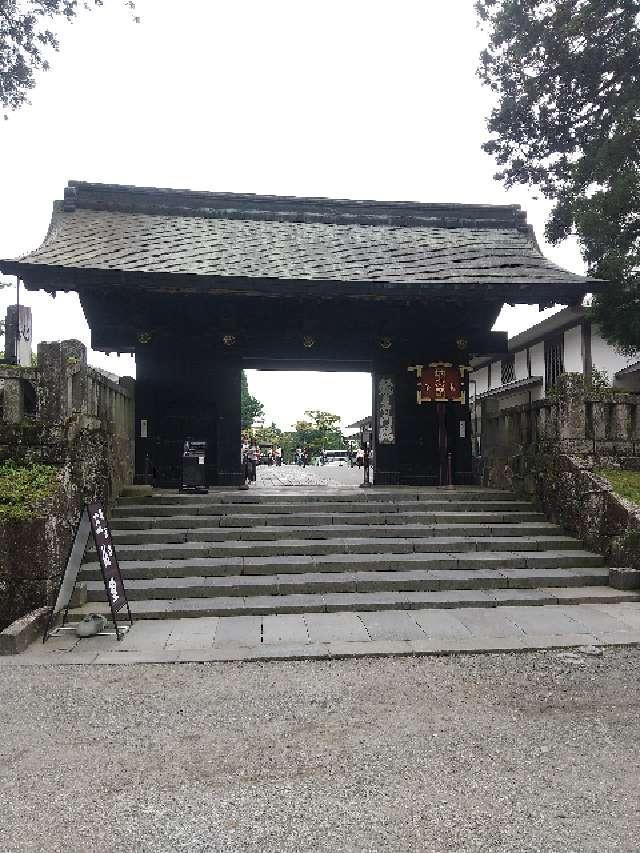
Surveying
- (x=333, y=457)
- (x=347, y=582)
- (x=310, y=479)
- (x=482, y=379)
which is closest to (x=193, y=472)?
(x=347, y=582)

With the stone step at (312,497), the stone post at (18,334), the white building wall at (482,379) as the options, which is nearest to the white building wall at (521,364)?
the white building wall at (482,379)

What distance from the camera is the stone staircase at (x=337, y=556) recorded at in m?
7.42

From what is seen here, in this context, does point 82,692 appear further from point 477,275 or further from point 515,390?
point 515,390

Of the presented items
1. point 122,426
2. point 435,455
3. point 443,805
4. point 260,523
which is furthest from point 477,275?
point 443,805

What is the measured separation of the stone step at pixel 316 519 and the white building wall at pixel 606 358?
37.8 feet

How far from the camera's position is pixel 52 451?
8141 mm

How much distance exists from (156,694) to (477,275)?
10.4 meters

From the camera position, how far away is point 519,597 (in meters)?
7.51

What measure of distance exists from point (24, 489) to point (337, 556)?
429cm

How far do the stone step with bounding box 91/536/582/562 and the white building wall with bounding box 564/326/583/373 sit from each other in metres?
12.7

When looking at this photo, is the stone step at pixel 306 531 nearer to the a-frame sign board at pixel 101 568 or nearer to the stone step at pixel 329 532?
the stone step at pixel 329 532

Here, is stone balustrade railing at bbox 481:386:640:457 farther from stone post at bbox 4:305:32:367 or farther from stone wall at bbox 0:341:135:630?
stone post at bbox 4:305:32:367

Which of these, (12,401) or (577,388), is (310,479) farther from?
(12,401)

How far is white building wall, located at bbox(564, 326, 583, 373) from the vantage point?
2042 cm
